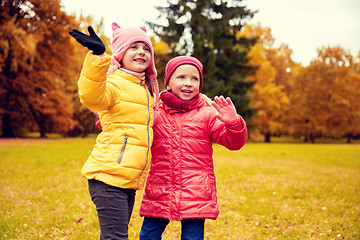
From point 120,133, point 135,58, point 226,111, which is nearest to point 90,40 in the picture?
point 135,58

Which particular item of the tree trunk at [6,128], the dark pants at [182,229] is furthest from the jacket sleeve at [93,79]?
the tree trunk at [6,128]

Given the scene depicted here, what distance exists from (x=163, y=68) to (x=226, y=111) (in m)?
18.4

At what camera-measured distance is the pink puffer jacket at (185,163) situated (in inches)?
99.6

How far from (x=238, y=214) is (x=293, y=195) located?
7.01ft

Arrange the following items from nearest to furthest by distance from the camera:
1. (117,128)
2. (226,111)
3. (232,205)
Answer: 1. (117,128)
2. (226,111)
3. (232,205)

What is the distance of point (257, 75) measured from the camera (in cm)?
2794

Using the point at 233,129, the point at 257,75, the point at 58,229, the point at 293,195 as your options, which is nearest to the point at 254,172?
the point at 293,195

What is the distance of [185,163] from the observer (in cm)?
260

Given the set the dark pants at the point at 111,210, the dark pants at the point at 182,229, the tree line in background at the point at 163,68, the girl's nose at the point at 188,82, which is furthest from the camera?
the tree line in background at the point at 163,68

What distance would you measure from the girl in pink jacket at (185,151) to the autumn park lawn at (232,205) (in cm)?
180

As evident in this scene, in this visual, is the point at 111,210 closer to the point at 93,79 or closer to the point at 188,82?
the point at 93,79

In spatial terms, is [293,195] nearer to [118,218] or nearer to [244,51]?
[118,218]

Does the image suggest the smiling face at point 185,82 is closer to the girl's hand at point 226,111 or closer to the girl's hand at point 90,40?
the girl's hand at point 226,111

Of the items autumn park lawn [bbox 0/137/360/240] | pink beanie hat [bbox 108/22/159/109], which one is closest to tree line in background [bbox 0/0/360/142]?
autumn park lawn [bbox 0/137/360/240]
